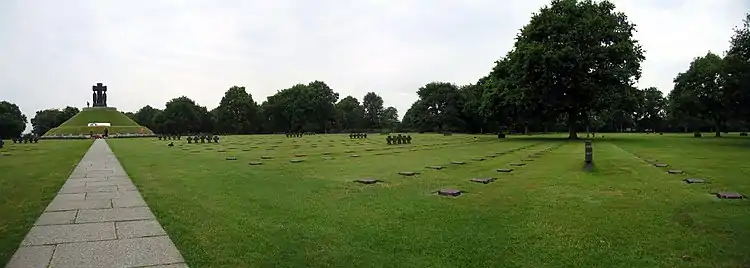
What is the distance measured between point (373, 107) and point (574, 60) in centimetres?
9918

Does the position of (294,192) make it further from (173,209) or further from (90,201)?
(90,201)

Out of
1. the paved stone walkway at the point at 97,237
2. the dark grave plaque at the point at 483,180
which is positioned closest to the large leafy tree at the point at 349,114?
the dark grave plaque at the point at 483,180

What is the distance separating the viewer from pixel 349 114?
120m

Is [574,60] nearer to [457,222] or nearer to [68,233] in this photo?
[457,222]

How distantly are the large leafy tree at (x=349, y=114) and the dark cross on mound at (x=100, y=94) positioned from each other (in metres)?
47.2

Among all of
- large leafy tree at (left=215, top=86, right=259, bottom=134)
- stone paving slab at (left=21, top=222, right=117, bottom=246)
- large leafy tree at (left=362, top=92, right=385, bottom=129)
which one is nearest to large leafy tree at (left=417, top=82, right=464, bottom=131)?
large leafy tree at (left=362, top=92, right=385, bottom=129)

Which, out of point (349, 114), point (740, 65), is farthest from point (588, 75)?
point (349, 114)

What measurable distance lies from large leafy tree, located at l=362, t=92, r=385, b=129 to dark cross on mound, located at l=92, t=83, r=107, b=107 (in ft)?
193

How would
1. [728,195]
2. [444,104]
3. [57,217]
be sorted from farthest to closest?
[444,104] < [728,195] < [57,217]

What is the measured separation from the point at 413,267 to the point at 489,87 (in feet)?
144

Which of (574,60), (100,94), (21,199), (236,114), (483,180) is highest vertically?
(100,94)

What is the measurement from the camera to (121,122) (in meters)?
90.0

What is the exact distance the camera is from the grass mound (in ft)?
263

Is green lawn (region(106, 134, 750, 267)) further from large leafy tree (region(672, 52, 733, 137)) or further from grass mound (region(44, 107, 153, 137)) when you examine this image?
grass mound (region(44, 107, 153, 137))
